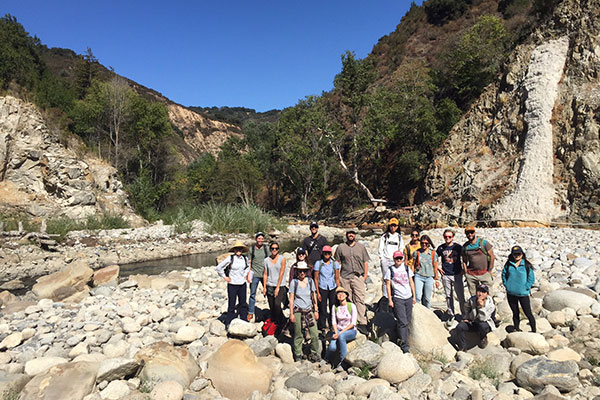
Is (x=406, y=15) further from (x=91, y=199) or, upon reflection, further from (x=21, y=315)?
(x=21, y=315)

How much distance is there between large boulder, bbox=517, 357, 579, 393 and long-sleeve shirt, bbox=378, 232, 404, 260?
2431mm

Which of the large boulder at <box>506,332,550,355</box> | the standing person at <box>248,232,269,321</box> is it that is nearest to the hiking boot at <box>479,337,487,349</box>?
the large boulder at <box>506,332,550,355</box>

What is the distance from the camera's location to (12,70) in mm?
27438

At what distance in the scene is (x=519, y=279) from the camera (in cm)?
545

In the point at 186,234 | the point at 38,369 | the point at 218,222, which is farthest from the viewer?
the point at 218,222

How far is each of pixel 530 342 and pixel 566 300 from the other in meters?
1.93

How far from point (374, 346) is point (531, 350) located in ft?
7.85

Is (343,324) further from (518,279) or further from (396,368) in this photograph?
(518,279)

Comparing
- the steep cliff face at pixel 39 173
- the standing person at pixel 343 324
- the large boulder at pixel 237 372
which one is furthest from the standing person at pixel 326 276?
the steep cliff face at pixel 39 173

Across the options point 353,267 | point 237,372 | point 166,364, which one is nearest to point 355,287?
point 353,267

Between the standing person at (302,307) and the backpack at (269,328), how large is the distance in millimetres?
861

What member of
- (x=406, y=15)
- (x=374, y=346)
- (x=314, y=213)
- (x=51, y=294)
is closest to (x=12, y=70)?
(x=51, y=294)

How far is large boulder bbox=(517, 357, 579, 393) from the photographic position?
4258 mm

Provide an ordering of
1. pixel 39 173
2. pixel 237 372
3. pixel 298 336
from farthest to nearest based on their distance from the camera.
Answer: pixel 39 173, pixel 298 336, pixel 237 372
